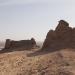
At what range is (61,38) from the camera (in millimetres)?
35656

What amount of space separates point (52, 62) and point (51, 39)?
16.0 metres

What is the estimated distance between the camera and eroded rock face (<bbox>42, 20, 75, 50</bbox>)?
32.7 meters

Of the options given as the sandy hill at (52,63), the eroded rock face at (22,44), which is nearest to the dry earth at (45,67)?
the sandy hill at (52,63)

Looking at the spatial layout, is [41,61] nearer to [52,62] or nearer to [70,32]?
[52,62]

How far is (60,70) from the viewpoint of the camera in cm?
1906

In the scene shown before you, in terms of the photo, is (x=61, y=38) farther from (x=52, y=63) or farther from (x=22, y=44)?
(x=22, y=44)

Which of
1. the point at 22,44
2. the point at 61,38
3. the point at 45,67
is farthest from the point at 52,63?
the point at 22,44

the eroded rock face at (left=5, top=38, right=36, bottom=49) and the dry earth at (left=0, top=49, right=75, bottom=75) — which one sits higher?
the eroded rock face at (left=5, top=38, right=36, bottom=49)

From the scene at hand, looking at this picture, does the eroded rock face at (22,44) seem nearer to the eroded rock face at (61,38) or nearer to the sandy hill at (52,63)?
the eroded rock face at (61,38)

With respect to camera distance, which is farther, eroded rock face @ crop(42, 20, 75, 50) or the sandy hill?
eroded rock face @ crop(42, 20, 75, 50)

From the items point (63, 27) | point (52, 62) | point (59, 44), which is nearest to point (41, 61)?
point (52, 62)

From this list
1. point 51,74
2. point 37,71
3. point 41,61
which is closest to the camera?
point 51,74

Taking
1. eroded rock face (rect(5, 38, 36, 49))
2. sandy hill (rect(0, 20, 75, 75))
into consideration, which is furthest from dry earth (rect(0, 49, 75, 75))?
eroded rock face (rect(5, 38, 36, 49))

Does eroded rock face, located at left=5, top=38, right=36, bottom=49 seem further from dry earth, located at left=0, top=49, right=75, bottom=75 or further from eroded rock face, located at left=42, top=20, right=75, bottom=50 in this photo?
dry earth, located at left=0, top=49, right=75, bottom=75
